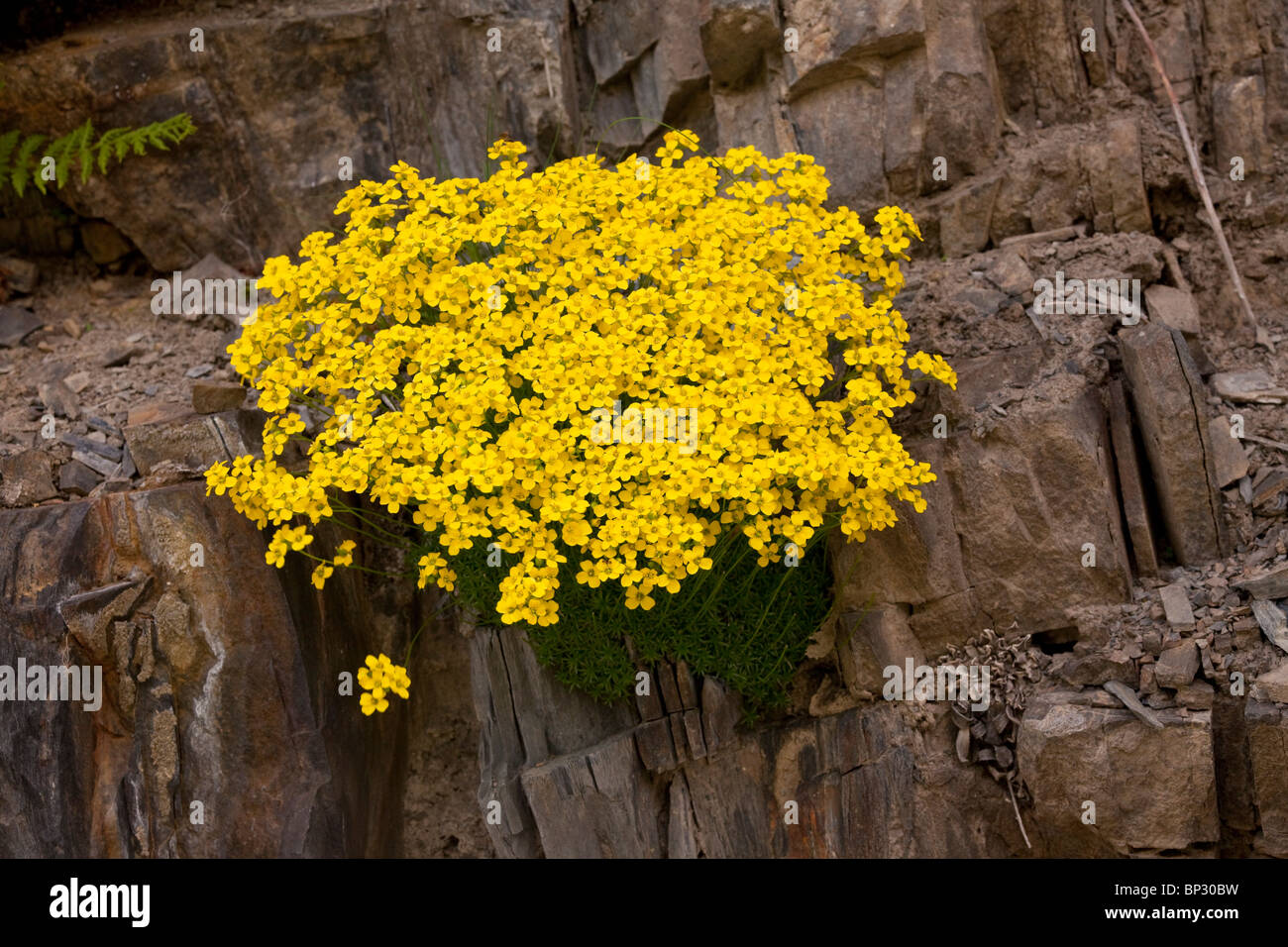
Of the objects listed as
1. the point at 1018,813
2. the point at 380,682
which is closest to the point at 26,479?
the point at 380,682

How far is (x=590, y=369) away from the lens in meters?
4.25

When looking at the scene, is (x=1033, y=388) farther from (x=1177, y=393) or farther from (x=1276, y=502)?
(x=1276, y=502)

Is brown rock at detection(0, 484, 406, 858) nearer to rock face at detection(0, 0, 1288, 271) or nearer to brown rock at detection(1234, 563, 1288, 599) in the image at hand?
rock face at detection(0, 0, 1288, 271)

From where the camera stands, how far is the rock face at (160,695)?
4793mm

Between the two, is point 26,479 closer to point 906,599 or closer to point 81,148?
point 81,148

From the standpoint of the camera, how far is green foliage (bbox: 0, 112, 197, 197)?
21.1 ft

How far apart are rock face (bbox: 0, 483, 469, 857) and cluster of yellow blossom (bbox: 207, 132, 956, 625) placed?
62 cm

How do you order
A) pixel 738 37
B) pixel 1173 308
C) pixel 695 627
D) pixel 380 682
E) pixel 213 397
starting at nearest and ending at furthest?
pixel 380 682 < pixel 695 627 < pixel 213 397 < pixel 1173 308 < pixel 738 37

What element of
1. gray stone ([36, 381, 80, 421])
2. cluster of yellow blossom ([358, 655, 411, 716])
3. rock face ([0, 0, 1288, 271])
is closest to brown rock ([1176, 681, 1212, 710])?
rock face ([0, 0, 1288, 271])

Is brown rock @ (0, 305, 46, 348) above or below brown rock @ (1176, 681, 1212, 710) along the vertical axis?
above

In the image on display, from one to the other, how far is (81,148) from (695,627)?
426cm

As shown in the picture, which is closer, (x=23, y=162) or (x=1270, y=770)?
(x=1270, y=770)

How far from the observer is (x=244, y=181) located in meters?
6.90

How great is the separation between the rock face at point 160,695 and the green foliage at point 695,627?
35.2 inches
